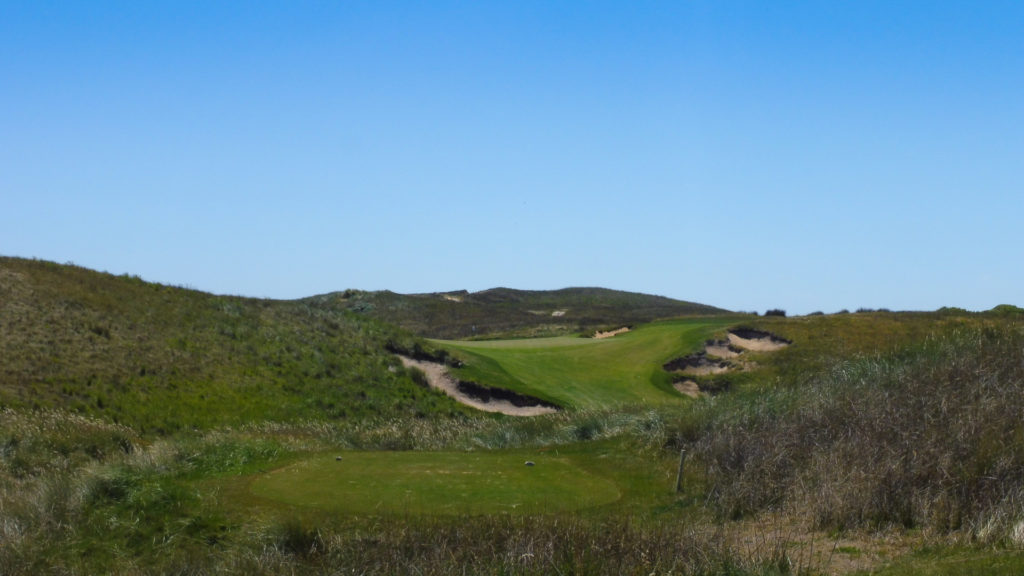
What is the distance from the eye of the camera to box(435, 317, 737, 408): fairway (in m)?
32.0

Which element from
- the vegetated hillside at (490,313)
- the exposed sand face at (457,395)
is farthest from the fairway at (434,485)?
the vegetated hillside at (490,313)

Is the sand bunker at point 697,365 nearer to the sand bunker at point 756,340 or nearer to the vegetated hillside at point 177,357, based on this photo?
the sand bunker at point 756,340

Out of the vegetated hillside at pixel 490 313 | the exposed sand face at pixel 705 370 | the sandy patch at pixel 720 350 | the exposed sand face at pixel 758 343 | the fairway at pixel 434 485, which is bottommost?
the fairway at pixel 434 485

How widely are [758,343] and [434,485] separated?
27.8 meters

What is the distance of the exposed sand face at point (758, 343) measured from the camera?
1481 inches

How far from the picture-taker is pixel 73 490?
1266 cm

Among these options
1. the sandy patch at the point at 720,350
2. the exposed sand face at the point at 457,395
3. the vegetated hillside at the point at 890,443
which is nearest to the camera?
the vegetated hillside at the point at 890,443

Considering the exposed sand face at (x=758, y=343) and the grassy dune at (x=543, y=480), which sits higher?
the exposed sand face at (x=758, y=343)

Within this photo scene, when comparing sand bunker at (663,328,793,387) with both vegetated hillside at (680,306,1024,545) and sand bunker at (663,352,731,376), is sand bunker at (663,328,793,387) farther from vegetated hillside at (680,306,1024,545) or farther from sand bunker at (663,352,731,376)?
vegetated hillside at (680,306,1024,545)

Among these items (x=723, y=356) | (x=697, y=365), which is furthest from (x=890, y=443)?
(x=723, y=356)

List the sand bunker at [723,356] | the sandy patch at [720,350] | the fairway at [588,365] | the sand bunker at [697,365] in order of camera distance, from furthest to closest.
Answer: the sandy patch at [720,350]
the sand bunker at [697,365]
the sand bunker at [723,356]
the fairway at [588,365]

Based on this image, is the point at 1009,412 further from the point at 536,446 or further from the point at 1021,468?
the point at 536,446

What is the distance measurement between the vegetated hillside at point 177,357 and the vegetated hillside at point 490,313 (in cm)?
2339

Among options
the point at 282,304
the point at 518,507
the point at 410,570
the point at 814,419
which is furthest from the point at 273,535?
the point at 282,304
